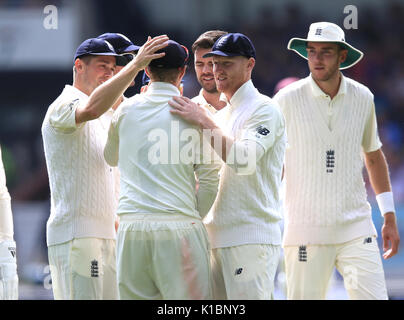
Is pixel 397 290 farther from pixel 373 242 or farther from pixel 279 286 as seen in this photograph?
pixel 373 242

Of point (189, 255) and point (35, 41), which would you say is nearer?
point (189, 255)

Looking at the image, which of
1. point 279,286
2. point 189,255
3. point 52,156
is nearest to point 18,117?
point 279,286

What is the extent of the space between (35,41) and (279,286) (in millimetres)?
4962

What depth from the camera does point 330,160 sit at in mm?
4738

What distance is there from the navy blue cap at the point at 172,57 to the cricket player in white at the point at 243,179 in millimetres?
167

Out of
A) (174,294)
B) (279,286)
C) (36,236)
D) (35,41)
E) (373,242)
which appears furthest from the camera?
(35,41)

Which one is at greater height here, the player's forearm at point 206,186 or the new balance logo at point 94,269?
the player's forearm at point 206,186

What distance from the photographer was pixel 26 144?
429 inches

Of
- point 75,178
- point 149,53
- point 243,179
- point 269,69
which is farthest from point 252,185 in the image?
point 269,69

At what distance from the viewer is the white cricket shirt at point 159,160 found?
392 cm

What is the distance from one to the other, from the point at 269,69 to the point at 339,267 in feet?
19.0

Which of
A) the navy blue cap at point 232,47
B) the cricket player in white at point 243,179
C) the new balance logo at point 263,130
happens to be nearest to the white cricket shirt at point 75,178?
the cricket player in white at point 243,179

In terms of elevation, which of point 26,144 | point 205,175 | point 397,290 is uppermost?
point 205,175

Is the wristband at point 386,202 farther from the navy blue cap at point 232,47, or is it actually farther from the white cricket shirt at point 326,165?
the navy blue cap at point 232,47
